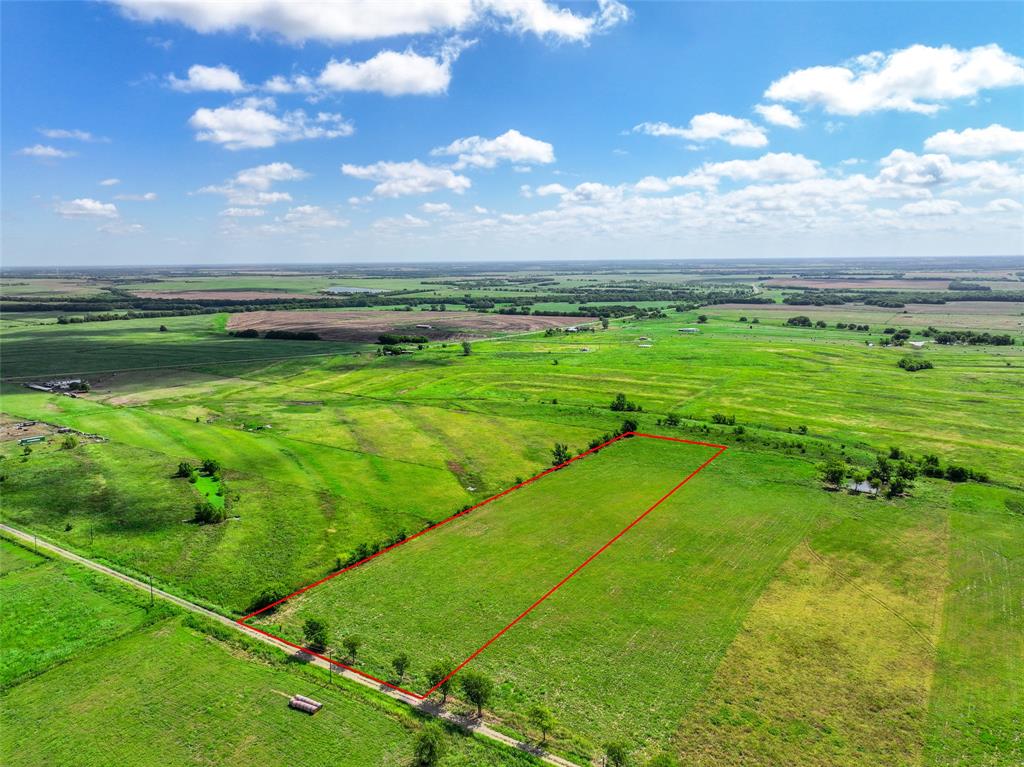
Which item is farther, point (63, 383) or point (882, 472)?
point (63, 383)

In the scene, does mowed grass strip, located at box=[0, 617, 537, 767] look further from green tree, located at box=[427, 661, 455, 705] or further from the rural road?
green tree, located at box=[427, 661, 455, 705]

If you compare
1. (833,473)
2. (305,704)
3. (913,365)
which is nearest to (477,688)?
(305,704)

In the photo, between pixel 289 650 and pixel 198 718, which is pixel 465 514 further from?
pixel 198 718

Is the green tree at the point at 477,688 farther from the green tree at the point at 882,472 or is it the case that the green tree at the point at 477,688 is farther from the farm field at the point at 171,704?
the green tree at the point at 882,472

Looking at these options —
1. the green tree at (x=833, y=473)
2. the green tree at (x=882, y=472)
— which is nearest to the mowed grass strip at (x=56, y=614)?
the green tree at (x=833, y=473)

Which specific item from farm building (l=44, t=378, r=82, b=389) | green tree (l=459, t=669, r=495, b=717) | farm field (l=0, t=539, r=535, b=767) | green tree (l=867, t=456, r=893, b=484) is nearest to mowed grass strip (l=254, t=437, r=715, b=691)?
farm field (l=0, t=539, r=535, b=767)

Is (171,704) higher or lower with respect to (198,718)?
higher
